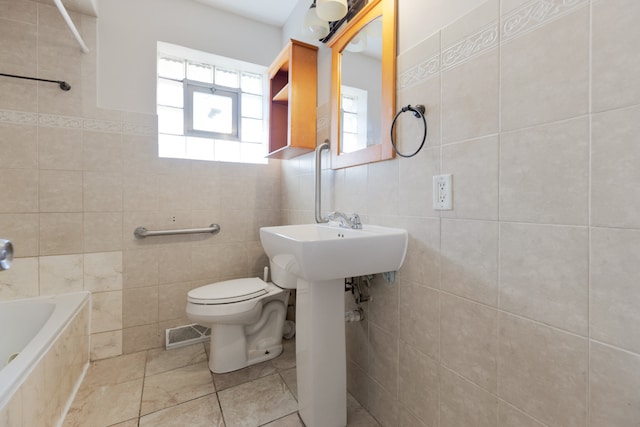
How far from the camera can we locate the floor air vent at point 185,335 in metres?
1.92

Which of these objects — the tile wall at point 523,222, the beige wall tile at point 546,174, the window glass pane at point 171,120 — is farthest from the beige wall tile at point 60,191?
the beige wall tile at point 546,174

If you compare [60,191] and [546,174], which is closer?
A: [546,174]

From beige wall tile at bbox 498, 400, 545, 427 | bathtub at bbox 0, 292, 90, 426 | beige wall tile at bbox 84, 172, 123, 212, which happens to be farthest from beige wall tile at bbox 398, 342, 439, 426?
beige wall tile at bbox 84, 172, 123, 212

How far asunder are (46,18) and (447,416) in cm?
274

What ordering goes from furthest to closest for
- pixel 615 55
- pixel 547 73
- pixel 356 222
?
pixel 356 222 → pixel 547 73 → pixel 615 55

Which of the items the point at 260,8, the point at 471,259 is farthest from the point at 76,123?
the point at 471,259

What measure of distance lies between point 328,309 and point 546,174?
868 millimetres

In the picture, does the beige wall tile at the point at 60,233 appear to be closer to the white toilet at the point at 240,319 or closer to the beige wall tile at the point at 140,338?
the beige wall tile at the point at 140,338

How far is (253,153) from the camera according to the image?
7.75ft

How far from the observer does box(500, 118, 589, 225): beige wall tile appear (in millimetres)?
654

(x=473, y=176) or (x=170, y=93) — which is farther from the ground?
(x=170, y=93)

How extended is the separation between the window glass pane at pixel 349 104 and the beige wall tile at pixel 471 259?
2.51 feet

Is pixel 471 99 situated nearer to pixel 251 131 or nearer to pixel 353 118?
pixel 353 118

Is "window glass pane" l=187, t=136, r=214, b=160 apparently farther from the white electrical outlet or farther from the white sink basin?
the white electrical outlet
